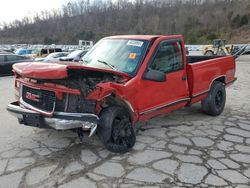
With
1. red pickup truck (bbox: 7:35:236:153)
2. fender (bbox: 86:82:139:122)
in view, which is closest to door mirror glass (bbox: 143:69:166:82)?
red pickup truck (bbox: 7:35:236:153)

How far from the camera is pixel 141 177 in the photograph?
154 inches

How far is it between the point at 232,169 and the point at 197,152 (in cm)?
69

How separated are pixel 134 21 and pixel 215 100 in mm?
86198

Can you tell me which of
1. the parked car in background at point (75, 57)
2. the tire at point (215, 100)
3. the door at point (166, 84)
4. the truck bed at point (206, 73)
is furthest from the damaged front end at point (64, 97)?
the tire at point (215, 100)

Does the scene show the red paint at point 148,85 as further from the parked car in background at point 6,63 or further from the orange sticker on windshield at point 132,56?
the parked car in background at point 6,63

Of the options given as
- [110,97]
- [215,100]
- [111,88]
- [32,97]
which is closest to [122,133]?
[110,97]

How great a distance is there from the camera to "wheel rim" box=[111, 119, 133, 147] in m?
4.66

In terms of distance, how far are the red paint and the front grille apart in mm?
95

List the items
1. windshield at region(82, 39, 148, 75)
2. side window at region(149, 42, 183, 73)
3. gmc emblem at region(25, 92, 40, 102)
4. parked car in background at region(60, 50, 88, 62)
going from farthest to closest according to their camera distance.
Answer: parked car in background at region(60, 50, 88, 62), side window at region(149, 42, 183, 73), windshield at region(82, 39, 148, 75), gmc emblem at region(25, 92, 40, 102)

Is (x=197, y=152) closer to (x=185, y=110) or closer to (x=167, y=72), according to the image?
(x=167, y=72)

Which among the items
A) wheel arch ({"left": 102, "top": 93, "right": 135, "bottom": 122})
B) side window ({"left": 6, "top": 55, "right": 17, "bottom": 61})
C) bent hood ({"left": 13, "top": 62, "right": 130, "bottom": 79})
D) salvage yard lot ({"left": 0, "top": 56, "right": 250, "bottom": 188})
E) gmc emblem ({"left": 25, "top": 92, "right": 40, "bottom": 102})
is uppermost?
bent hood ({"left": 13, "top": 62, "right": 130, "bottom": 79})

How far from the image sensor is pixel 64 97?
430 centimetres

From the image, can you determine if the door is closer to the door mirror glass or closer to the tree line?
the door mirror glass

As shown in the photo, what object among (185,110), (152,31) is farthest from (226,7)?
(185,110)
